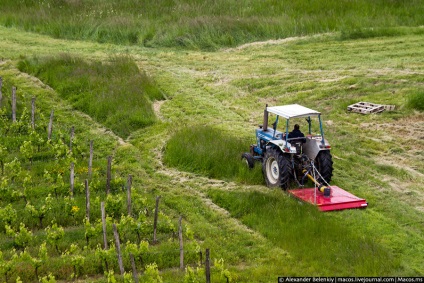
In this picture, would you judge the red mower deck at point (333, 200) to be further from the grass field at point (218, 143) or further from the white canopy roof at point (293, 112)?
Result: the white canopy roof at point (293, 112)

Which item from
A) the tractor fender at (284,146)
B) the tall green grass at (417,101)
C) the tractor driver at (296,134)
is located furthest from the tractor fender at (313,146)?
the tall green grass at (417,101)

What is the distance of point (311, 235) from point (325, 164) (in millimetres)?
2491

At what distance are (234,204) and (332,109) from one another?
7.59 meters

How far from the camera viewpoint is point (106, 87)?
79.7 ft

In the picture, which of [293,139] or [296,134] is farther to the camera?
[296,134]

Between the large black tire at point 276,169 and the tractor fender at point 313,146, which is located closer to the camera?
the large black tire at point 276,169

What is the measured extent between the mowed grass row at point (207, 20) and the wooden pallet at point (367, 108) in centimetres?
962

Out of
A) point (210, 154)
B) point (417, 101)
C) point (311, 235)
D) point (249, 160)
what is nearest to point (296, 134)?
point (249, 160)

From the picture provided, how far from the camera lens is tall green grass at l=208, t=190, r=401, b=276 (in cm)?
1258

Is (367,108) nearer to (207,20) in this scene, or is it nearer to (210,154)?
(210,154)

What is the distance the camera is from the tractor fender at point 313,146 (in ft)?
53.0

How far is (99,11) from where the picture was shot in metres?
36.4

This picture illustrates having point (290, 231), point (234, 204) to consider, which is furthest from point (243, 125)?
point (290, 231)

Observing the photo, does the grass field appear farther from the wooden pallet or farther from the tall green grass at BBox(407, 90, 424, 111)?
the wooden pallet
